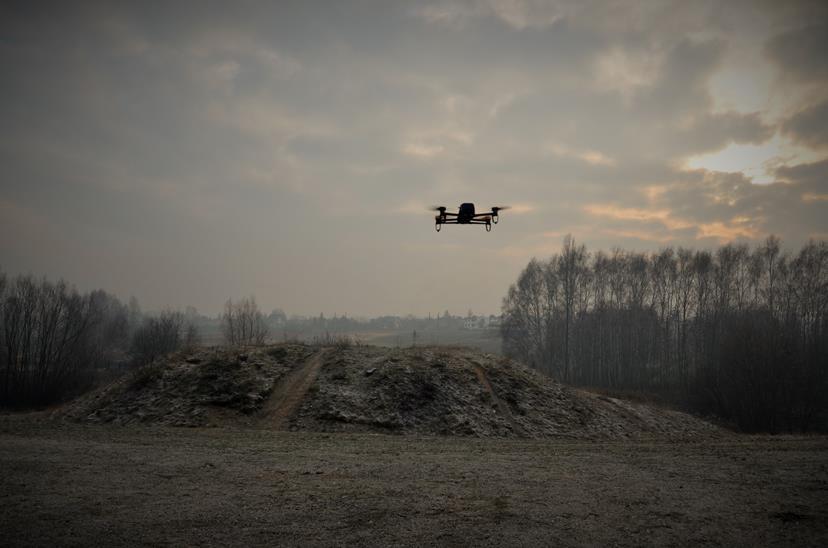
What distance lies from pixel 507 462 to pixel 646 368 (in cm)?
4860

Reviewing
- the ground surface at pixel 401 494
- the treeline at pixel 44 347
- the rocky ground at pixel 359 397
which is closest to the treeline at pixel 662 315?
the rocky ground at pixel 359 397

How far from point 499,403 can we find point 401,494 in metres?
14.3

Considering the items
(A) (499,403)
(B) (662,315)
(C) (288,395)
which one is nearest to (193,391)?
(C) (288,395)

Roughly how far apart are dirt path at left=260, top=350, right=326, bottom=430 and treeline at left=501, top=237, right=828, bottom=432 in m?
35.1

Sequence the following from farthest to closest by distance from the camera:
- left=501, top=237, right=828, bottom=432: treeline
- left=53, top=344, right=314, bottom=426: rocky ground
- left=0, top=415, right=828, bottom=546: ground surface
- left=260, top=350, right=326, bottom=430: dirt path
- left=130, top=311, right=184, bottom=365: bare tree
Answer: left=130, top=311, right=184, bottom=365: bare tree
left=501, top=237, right=828, bottom=432: treeline
left=53, top=344, right=314, bottom=426: rocky ground
left=260, top=350, right=326, bottom=430: dirt path
left=0, top=415, right=828, bottom=546: ground surface

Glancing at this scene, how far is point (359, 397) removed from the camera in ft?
70.9

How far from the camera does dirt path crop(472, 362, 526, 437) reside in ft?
68.3

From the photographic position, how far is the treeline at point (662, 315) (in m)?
44.0

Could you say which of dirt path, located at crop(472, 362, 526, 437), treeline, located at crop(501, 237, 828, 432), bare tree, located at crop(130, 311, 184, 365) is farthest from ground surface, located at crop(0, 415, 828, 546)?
bare tree, located at crop(130, 311, 184, 365)

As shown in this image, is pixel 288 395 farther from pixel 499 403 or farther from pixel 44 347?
pixel 44 347

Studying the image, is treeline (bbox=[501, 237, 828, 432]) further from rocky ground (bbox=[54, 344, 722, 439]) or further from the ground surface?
the ground surface

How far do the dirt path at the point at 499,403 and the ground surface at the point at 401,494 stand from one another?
5823 millimetres

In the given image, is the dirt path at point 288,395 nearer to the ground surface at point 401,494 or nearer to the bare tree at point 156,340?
the ground surface at point 401,494

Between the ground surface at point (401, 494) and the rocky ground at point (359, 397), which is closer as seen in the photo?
the ground surface at point (401, 494)
